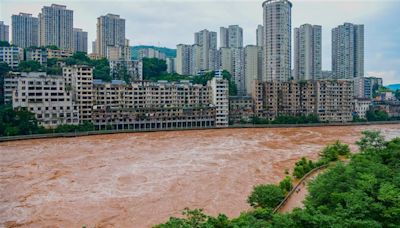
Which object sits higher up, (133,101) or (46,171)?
(133,101)

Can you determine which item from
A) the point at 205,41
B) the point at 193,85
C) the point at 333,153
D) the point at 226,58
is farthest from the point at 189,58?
the point at 333,153

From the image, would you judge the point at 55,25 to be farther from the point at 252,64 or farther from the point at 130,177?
the point at 130,177

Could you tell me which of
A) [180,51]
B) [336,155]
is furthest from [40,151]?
[180,51]

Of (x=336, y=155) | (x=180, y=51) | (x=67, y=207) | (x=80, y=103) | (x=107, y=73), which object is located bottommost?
(x=67, y=207)

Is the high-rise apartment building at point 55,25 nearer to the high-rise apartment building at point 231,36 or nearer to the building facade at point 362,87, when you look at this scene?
the high-rise apartment building at point 231,36

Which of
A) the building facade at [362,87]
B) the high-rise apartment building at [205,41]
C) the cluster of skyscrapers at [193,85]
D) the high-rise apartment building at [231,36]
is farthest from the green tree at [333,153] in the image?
the high-rise apartment building at [231,36]

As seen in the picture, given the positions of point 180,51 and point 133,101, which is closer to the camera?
point 133,101

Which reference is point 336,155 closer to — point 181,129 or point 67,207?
point 67,207
